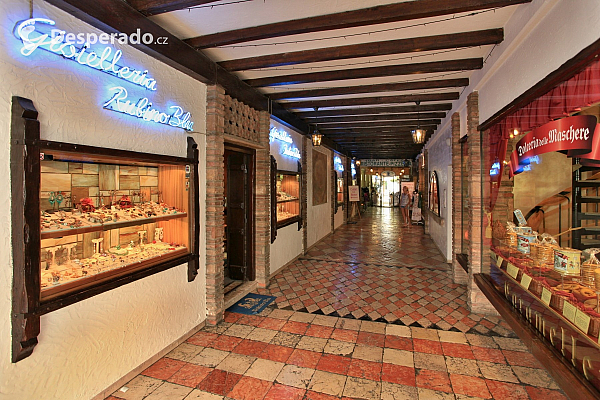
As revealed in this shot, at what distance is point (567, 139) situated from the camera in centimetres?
231

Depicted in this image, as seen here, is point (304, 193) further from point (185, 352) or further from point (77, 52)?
point (77, 52)

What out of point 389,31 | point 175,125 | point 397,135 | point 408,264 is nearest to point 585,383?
point 389,31

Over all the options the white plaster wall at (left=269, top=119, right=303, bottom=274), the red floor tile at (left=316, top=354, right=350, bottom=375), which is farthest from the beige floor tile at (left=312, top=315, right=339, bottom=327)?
the white plaster wall at (left=269, top=119, right=303, bottom=274)

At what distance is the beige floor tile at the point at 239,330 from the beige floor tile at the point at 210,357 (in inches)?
14.4

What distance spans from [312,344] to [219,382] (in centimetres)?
110

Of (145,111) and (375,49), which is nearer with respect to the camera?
(145,111)

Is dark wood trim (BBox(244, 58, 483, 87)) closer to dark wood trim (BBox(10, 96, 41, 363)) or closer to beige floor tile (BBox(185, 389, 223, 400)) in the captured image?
dark wood trim (BBox(10, 96, 41, 363))

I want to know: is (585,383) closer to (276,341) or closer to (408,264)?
(276,341)

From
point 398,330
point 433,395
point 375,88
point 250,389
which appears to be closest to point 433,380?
point 433,395

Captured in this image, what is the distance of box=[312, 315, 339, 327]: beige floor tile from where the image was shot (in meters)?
3.84

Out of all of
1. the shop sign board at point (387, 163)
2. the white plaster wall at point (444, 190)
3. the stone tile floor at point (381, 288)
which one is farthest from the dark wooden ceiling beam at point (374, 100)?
the shop sign board at point (387, 163)

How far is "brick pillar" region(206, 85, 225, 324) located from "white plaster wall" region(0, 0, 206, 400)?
16.6 inches

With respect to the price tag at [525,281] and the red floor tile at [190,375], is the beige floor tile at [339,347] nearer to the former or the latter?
the red floor tile at [190,375]

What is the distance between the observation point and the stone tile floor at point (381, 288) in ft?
13.0
